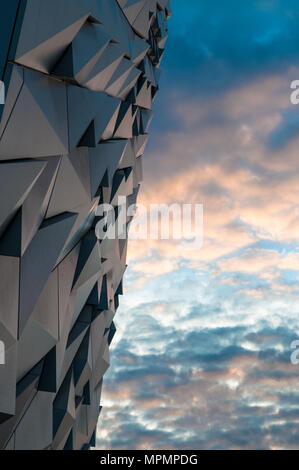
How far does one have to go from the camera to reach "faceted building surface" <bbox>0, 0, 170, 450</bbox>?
817cm

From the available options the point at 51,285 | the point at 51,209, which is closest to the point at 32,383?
the point at 51,285

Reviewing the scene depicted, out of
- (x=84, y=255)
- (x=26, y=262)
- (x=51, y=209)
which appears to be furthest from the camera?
(x=84, y=255)

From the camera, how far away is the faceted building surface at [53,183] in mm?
8172

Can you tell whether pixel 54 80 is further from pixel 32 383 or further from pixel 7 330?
pixel 32 383

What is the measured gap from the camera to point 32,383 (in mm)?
11664

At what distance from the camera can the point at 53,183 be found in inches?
404

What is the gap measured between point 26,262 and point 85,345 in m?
9.34

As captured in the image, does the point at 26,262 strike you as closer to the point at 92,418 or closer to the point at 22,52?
the point at 22,52

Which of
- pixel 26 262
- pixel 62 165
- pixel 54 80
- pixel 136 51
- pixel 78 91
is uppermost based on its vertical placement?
pixel 136 51

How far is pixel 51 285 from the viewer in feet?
39.2

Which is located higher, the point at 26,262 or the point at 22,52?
the point at 22,52
